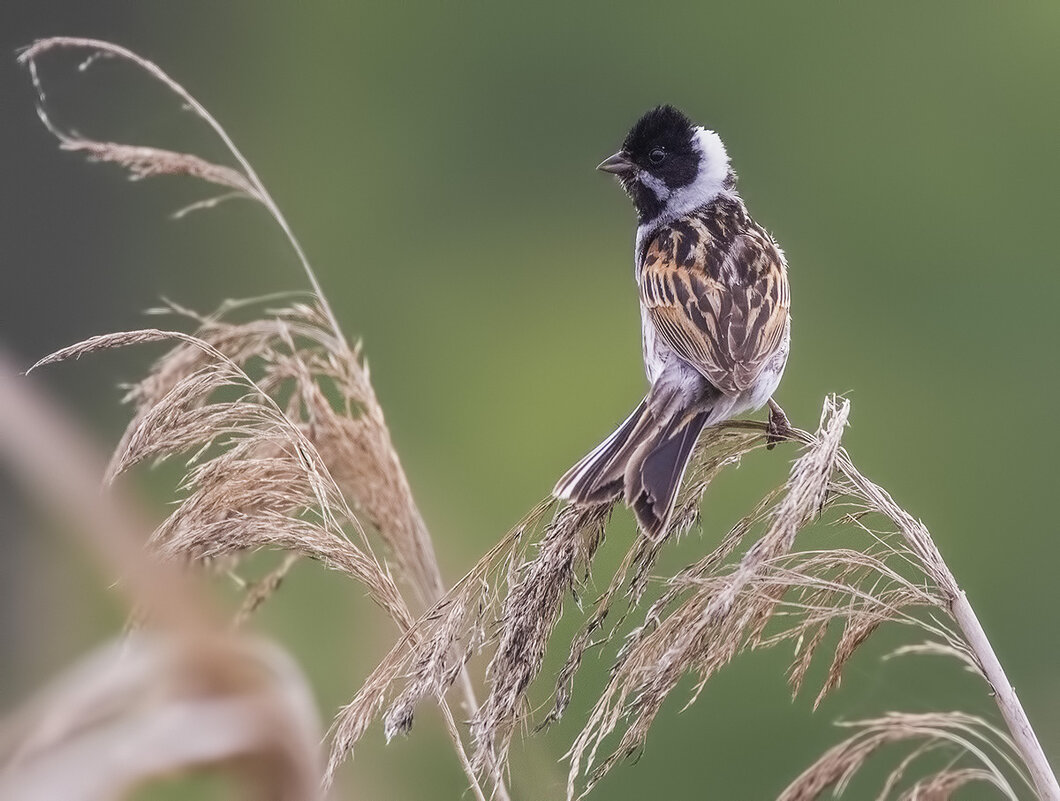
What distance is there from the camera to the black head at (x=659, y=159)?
385cm

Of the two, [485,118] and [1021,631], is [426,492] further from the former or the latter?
[485,118]

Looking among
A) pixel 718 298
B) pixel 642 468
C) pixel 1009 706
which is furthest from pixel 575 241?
pixel 1009 706

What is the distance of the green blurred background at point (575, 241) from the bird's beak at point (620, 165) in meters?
2.08

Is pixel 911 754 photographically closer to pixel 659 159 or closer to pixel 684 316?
pixel 684 316

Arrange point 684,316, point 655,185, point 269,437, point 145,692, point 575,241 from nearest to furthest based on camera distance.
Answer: point 145,692, point 269,437, point 684,316, point 655,185, point 575,241

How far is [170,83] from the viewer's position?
2.51 metres

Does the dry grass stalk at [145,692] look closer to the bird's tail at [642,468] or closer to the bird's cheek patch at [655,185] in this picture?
the bird's tail at [642,468]

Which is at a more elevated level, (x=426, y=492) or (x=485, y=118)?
(x=485, y=118)

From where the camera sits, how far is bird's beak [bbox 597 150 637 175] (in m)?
3.85

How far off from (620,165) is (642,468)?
5.30ft

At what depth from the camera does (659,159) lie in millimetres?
3855

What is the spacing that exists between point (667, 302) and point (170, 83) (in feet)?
3.80

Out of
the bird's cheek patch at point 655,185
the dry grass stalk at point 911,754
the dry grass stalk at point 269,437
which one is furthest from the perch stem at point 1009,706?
the bird's cheek patch at point 655,185

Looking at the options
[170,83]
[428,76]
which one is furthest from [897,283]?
[170,83]
